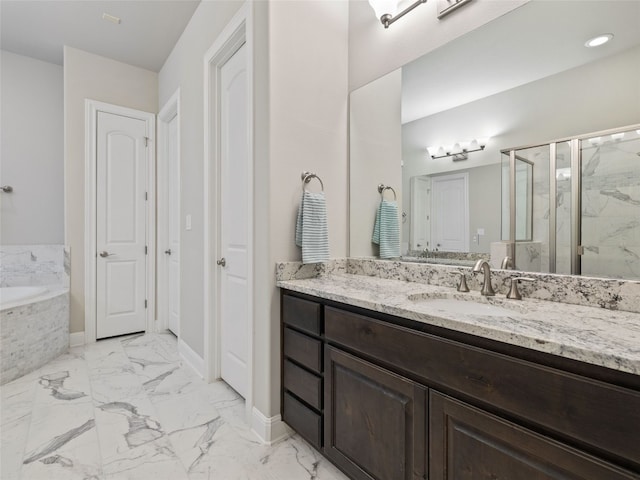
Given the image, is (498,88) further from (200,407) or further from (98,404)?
(98,404)

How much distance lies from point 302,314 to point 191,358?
1616 mm

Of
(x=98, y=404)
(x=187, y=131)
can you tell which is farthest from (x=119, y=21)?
(x=98, y=404)

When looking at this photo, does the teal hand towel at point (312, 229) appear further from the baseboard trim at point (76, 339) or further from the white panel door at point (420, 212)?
the baseboard trim at point (76, 339)

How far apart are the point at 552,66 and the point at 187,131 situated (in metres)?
2.52

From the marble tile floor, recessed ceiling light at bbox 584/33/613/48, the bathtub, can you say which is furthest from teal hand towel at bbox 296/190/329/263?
the bathtub

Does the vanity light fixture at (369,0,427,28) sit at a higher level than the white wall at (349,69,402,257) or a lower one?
higher

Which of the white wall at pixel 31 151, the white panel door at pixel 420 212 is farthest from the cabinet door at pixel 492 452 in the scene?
the white wall at pixel 31 151

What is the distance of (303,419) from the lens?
1536mm

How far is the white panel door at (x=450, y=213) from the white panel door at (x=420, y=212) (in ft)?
0.10

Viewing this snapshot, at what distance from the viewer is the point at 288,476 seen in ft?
4.76

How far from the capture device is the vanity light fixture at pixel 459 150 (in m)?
1.48

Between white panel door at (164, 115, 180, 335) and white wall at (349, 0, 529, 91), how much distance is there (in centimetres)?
210

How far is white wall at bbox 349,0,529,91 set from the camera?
1.46m

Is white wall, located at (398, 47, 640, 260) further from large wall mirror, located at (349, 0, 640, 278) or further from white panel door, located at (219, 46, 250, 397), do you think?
white panel door, located at (219, 46, 250, 397)
